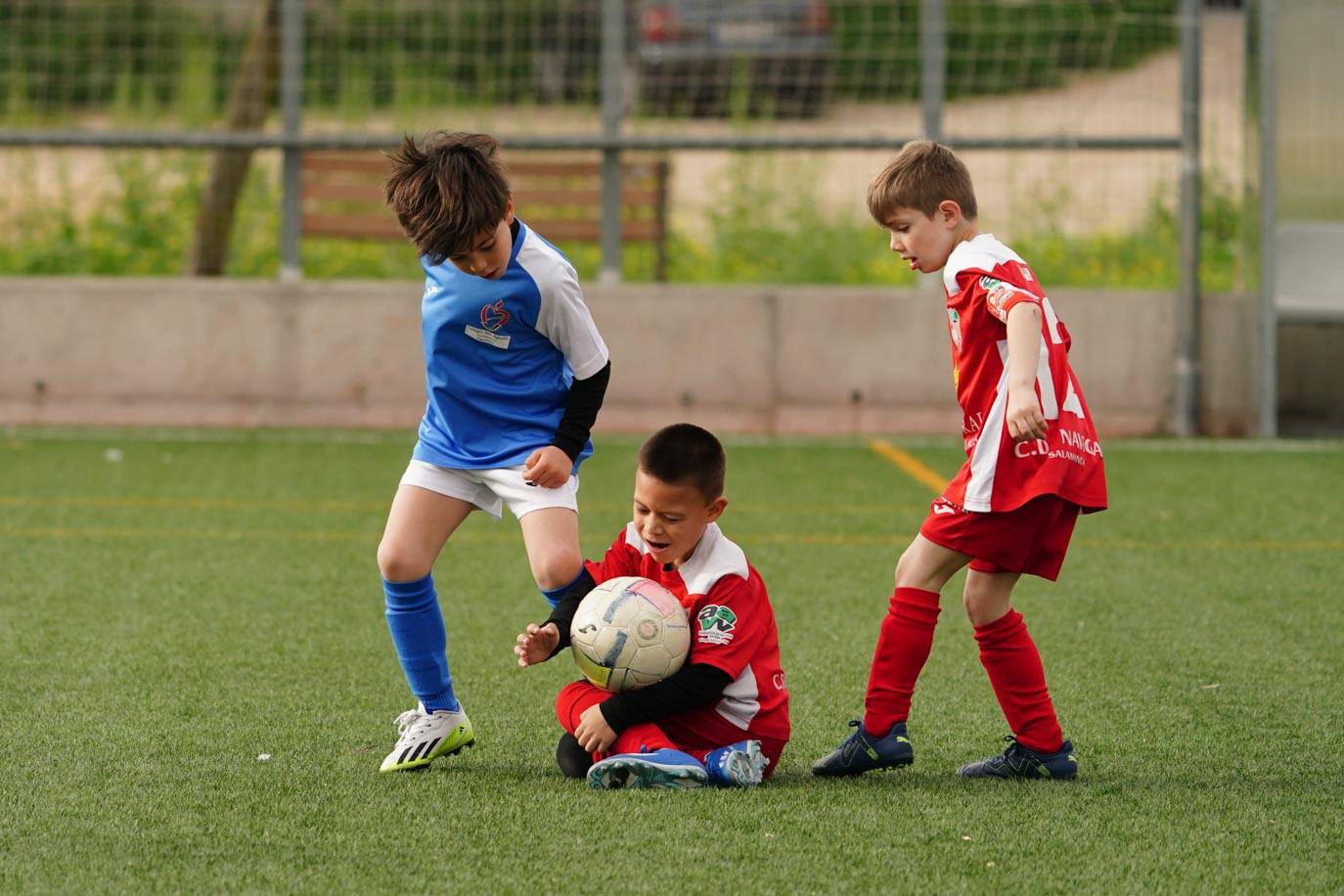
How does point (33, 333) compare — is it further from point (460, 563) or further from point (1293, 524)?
point (1293, 524)

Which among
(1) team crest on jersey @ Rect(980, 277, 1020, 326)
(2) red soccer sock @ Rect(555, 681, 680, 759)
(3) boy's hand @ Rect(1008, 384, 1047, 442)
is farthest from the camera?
(2) red soccer sock @ Rect(555, 681, 680, 759)

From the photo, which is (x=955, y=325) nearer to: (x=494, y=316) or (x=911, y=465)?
(x=494, y=316)

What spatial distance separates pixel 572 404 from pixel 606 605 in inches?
20.2

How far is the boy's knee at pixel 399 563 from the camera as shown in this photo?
13.1 ft

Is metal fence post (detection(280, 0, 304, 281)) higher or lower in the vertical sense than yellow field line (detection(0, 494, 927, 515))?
higher

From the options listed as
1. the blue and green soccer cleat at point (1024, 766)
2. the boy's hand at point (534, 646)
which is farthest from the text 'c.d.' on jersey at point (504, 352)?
the blue and green soccer cleat at point (1024, 766)

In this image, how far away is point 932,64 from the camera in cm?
1051

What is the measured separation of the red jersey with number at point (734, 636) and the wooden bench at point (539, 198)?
700 cm

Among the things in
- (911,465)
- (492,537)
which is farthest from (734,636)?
(911,465)

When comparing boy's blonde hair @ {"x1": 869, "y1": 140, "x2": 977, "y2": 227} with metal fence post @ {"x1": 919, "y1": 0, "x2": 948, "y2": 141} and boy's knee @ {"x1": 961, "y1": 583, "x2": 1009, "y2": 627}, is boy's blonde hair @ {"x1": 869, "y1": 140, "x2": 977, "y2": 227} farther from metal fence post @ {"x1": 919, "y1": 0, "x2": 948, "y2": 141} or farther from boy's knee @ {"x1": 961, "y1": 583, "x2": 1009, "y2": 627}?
metal fence post @ {"x1": 919, "y1": 0, "x2": 948, "y2": 141}

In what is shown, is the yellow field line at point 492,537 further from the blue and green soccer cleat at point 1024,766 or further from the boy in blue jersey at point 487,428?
the blue and green soccer cleat at point 1024,766

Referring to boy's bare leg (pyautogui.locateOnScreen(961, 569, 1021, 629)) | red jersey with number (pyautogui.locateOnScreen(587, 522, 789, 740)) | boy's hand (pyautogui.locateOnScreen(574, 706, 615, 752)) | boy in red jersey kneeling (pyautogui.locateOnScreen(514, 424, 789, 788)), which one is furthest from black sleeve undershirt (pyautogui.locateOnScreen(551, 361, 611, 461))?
boy's bare leg (pyautogui.locateOnScreen(961, 569, 1021, 629))

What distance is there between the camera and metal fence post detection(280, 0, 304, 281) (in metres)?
10.5

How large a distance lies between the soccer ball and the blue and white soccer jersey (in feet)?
1.09
